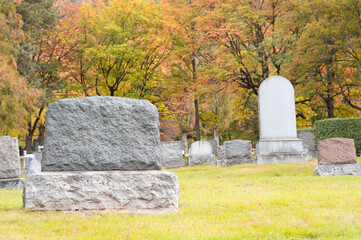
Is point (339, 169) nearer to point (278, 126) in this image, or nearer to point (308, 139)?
point (278, 126)

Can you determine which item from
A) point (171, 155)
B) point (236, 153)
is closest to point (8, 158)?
point (236, 153)

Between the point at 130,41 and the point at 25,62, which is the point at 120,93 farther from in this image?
the point at 25,62

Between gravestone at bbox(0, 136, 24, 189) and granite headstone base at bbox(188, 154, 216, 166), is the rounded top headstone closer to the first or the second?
granite headstone base at bbox(188, 154, 216, 166)

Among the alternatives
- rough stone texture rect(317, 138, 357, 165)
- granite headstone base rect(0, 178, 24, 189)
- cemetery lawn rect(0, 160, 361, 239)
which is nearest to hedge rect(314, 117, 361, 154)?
rough stone texture rect(317, 138, 357, 165)

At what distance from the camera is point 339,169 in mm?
10344

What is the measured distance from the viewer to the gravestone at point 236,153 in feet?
55.6

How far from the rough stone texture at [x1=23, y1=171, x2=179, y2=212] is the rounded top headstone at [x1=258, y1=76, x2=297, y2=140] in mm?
10016

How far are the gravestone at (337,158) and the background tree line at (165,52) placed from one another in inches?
256

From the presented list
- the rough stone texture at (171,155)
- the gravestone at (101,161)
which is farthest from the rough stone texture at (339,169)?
the rough stone texture at (171,155)

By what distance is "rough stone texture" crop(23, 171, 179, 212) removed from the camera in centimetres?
490

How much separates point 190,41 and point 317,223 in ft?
66.0

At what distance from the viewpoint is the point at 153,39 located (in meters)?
23.6

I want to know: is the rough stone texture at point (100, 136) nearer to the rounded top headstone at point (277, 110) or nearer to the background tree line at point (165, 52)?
the rounded top headstone at point (277, 110)

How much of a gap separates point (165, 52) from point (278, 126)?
39.5ft
